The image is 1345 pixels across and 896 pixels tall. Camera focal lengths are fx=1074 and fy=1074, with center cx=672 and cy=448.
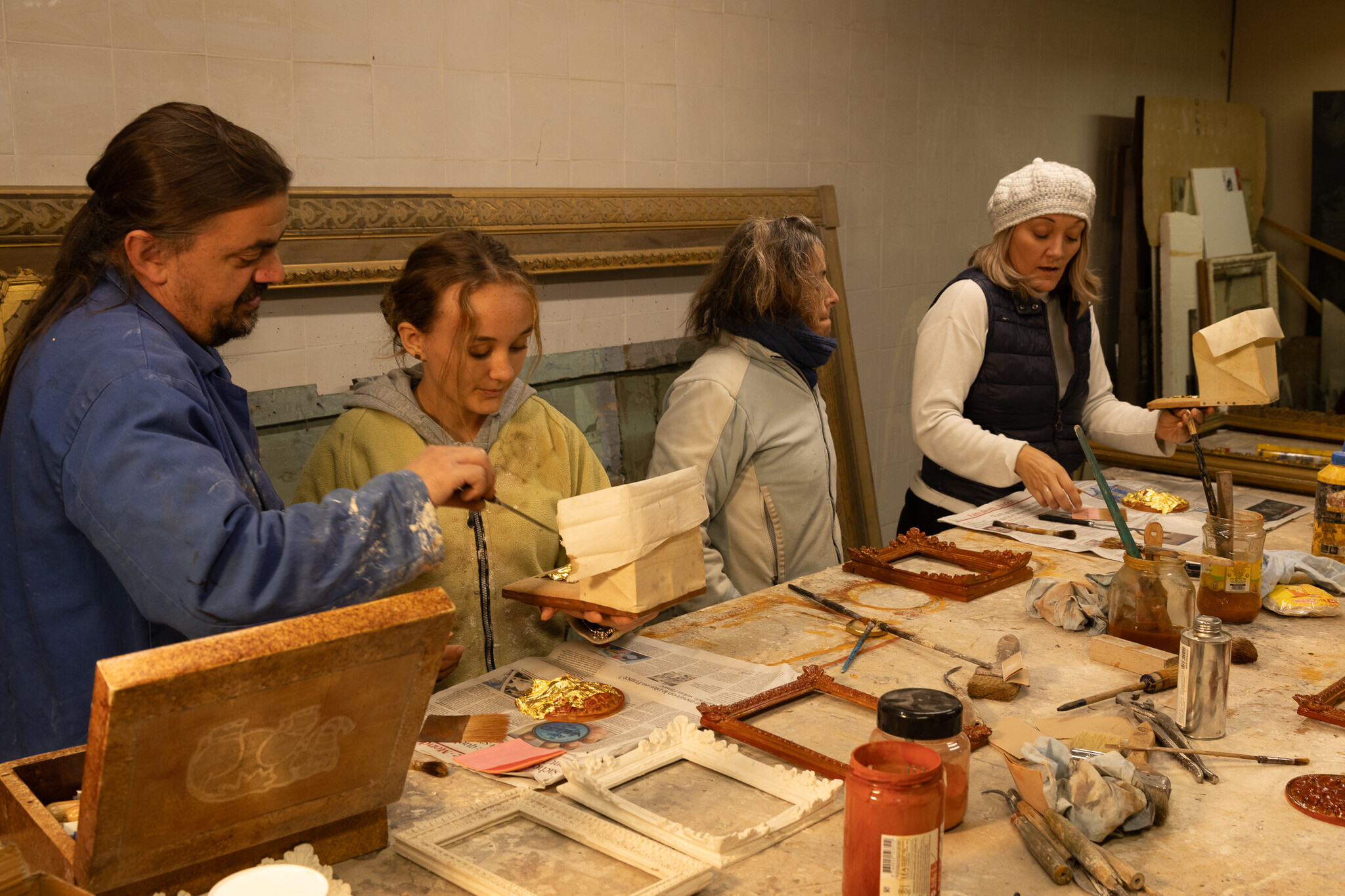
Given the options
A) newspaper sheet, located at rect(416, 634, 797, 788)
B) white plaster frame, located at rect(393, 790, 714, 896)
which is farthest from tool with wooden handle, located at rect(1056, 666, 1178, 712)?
white plaster frame, located at rect(393, 790, 714, 896)

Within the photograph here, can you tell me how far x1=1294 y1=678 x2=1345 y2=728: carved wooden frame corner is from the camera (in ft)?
5.81

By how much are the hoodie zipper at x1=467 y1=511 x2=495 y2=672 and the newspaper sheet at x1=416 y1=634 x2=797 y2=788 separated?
19cm

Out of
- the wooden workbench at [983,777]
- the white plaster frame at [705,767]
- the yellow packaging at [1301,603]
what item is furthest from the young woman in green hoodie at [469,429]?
the yellow packaging at [1301,603]

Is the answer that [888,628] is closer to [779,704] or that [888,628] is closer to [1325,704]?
[779,704]

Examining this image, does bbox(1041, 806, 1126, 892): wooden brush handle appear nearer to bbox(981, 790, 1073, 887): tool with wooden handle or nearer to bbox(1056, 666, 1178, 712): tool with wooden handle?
bbox(981, 790, 1073, 887): tool with wooden handle

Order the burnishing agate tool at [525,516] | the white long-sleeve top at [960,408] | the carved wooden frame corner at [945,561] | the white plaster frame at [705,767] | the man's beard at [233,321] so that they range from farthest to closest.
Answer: the white long-sleeve top at [960,408]
the carved wooden frame corner at [945,561]
the burnishing agate tool at [525,516]
the man's beard at [233,321]
the white plaster frame at [705,767]

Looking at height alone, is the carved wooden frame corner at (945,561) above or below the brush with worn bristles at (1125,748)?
above

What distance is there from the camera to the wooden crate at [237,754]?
3.55 ft

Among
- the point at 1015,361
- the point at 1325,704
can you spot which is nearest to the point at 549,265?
the point at 1015,361

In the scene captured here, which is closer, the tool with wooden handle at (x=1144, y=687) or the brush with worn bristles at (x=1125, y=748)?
the brush with worn bristles at (x=1125, y=748)

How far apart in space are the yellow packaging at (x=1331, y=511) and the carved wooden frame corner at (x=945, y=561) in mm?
702

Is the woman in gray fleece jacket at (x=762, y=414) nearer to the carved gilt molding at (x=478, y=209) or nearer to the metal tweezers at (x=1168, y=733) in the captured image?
the carved gilt molding at (x=478, y=209)

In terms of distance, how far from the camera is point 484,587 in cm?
226

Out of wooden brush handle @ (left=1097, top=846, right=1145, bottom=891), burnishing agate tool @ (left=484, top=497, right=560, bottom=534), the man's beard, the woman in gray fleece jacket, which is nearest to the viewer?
wooden brush handle @ (left=1097, top=846, right=1145, bottom=891)
